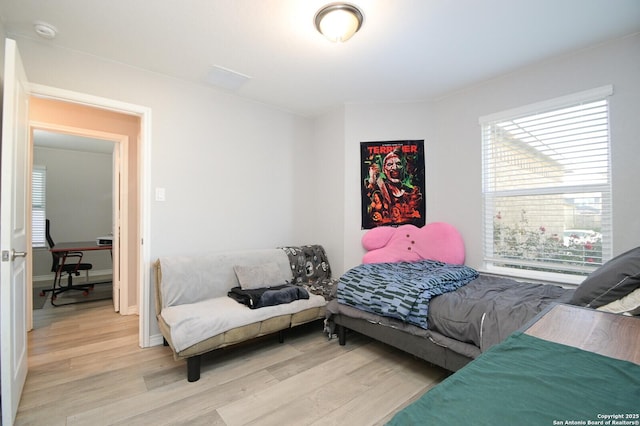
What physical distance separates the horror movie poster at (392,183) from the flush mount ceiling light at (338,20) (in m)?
1.56

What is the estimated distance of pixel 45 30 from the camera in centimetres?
206

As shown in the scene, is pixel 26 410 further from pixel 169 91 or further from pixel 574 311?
pixel 574 311

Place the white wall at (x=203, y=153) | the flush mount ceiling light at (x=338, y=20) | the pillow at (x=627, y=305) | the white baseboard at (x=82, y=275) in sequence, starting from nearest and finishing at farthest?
the pillow at (x=627, y=305) → the flush mount ceiling light at (x=338, y=20) → the white wall at (x=203, y=153) → the white baseboard at (x=82, y=275)

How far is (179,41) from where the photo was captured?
2.22 m

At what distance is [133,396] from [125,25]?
2.49m

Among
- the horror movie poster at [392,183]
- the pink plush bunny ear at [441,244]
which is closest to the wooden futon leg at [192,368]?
the horror movie poster at [392,183]

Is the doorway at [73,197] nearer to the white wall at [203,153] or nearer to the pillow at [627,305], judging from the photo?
the white wall at [203,153]

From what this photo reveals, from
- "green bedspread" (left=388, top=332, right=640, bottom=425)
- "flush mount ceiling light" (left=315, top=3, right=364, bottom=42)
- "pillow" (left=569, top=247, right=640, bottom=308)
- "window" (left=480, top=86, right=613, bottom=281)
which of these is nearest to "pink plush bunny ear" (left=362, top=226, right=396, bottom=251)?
"window" (left=480, top=86, right=613, bottom=281)

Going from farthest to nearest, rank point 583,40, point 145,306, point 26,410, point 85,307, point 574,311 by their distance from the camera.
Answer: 1. point 85,307
2. point 145,306
3. point 583,40
4. point 26,410
5. point 574,311

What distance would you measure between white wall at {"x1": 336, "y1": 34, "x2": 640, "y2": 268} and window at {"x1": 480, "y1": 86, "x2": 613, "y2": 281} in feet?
0.24

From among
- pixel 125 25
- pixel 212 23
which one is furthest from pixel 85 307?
pixel 212 23

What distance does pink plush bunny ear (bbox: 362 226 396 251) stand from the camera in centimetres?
327

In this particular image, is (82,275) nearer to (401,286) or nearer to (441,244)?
(401,286)

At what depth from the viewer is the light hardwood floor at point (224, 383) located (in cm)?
171
